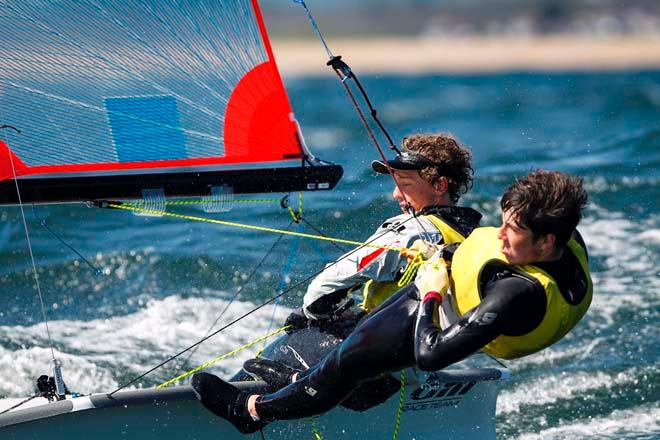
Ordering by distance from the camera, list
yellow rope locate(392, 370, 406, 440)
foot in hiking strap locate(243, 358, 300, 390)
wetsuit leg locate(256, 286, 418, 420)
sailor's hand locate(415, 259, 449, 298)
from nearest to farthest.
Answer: sailor's hand locate(415, 259, 449, 298) → wetsuit leg locate(256, 286, 418, 420) → foot in hiking strap locate(243, 358, 300, 390) → yellow rope locate(392, 370, 406, 440)

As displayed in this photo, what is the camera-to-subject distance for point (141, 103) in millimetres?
3926

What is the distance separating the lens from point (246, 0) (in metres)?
3.84

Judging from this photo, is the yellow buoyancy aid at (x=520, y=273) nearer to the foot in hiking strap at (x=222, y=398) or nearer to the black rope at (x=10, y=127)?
the foot in hiking strap at (x=222, y=398)

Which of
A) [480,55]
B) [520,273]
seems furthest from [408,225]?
[480,55]

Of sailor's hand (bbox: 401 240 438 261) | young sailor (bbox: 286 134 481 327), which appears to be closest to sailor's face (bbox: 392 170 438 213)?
young sailor (bbox: 286 134 481 327)

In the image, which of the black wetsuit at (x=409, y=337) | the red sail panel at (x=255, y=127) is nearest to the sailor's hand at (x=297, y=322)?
the black wetsuit at (x=409, y=337)

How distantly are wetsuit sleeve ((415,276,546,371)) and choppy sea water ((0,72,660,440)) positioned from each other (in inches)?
54.2

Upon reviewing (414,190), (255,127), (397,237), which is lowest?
(397,237)

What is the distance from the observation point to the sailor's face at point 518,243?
306 cm

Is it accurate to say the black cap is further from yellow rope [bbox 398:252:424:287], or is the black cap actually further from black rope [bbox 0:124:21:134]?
black rope [bbox 0:124:21:134]

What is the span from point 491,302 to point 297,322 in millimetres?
969

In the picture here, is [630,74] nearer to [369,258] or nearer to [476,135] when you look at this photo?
[476,135]

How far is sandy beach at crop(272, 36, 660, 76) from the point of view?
62.4 ft

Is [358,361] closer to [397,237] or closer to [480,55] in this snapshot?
[397,237]
